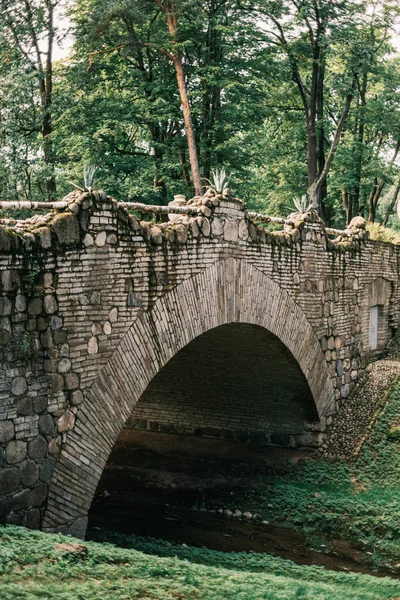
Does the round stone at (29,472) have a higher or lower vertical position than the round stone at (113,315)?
lower

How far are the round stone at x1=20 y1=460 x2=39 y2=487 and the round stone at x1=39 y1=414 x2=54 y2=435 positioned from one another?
32 cm

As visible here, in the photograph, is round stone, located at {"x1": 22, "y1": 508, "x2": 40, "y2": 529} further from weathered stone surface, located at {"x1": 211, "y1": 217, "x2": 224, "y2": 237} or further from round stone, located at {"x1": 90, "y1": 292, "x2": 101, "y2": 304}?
weathered stone surface, located at {"x1": 211, "y1": 217, "x2": 224, "y2": 237}

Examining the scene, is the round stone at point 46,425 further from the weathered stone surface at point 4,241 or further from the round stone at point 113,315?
the weathered stone surface at point 4,241

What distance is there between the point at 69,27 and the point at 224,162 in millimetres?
5010

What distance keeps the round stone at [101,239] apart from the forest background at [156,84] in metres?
9.92

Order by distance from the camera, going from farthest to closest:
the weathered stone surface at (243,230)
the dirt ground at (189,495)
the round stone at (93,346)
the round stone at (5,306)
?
1. the dirt ground at (189,495)
2. the weathered stone surface at (243,230)
3. the round stone at (93,346)
4. the round stone at (5,306)

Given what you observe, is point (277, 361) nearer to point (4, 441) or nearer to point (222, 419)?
point (222, 419)

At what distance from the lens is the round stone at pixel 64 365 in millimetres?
8453

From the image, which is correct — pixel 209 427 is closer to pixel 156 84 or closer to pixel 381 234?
pixel 381 234

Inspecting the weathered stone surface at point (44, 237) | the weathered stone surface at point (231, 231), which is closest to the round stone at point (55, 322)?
the weathered stone surface at point (44, 237)

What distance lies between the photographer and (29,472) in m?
8.07

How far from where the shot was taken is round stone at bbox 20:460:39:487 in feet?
26.2

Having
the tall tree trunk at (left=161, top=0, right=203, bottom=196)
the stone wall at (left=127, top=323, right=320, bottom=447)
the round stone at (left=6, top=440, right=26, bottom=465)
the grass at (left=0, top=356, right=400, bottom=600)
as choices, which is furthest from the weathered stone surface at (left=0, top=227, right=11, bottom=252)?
the tall tree trunk at (left=161, top=0, right=203, bottom=196)

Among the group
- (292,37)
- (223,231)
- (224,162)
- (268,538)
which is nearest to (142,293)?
(223,231)
